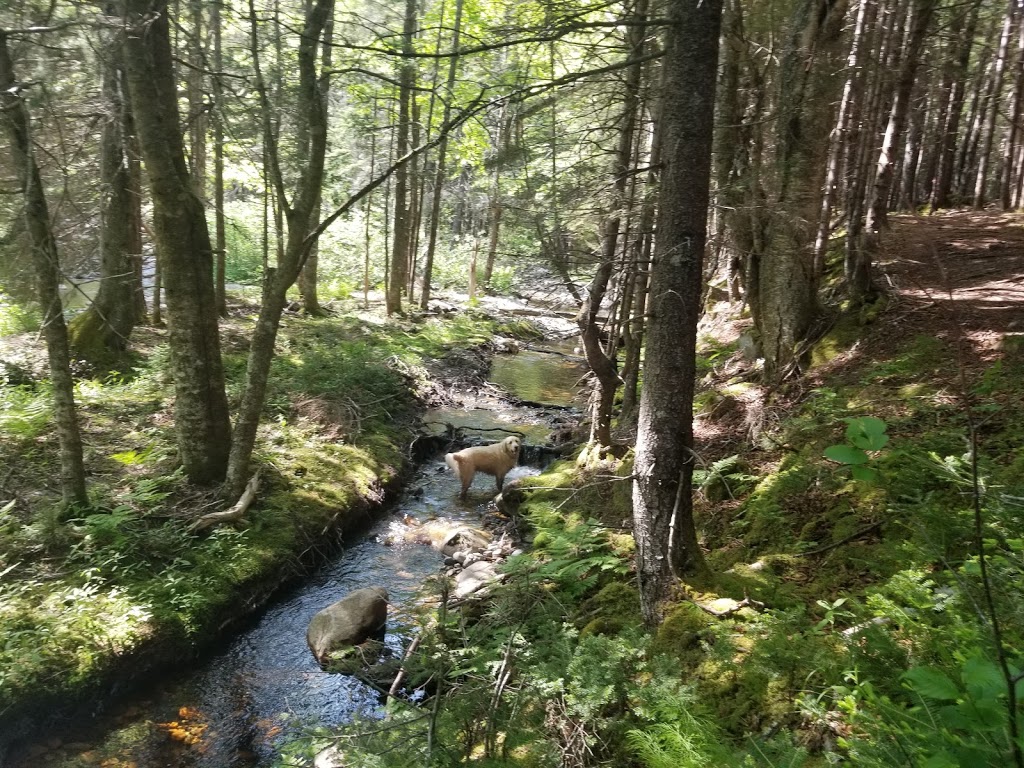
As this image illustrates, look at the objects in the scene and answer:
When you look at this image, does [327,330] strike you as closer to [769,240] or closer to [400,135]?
[400,135]

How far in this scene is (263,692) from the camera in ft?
18.4

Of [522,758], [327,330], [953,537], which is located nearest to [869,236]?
[953,537]

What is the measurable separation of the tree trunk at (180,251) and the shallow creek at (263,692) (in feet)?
6.93

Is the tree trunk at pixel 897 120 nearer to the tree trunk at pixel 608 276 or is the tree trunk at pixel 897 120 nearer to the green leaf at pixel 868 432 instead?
the tree trunk at pixel 608 276

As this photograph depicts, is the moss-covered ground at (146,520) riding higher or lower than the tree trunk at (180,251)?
lower

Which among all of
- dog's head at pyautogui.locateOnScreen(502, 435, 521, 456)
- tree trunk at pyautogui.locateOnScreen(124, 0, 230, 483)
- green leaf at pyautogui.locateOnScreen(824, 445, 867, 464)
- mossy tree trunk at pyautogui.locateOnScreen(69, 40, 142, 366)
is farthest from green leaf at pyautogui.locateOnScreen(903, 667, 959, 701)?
mossy tree trunk at pyautogui.locateOnScreen(69, 40, 142, 366)

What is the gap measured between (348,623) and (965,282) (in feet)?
29.0

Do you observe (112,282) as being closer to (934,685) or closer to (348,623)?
(348,623)

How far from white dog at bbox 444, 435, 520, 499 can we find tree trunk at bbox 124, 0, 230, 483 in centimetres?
349

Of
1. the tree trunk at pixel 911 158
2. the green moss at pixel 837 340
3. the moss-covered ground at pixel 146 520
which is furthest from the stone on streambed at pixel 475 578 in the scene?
the tree trunk at pixel 911 158

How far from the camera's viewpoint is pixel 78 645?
4.98 m

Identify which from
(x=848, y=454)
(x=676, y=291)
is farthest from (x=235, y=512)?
(x=848, y=454)

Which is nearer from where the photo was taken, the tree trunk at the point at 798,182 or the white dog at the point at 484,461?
the tree trunk at the point at 798,182

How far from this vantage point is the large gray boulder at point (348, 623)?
236 inches
